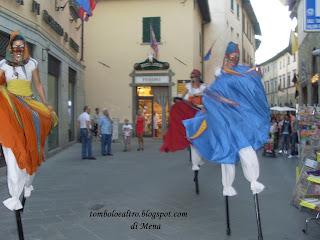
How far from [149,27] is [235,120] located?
22374 mm

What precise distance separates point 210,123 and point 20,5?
358 inches

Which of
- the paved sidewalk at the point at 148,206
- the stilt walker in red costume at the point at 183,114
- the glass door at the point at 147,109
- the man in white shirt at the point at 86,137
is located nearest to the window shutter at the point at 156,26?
the glass door at the point at 147,109

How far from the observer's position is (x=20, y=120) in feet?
14.8

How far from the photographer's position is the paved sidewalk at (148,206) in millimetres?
5477

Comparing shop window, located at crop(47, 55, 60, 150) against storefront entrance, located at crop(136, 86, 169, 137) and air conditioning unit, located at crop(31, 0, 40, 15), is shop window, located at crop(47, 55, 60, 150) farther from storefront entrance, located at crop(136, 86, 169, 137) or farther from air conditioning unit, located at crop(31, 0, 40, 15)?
storefront entrance, located at crop(136, 86, 169, 137)

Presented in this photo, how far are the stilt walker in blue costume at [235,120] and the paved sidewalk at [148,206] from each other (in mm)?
678

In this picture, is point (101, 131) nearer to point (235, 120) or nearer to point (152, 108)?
point (152, 108)

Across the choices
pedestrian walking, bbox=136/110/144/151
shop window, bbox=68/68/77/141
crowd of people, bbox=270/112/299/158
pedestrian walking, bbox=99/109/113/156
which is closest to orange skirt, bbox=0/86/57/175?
pedestrian walking, bbox=99/109/113/156

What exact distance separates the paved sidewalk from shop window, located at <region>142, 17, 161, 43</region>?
16048 mm

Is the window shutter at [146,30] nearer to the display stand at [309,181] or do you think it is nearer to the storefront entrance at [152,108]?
the storefront entrance at [152,108]

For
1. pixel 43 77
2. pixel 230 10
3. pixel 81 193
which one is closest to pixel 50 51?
pixel 43 77

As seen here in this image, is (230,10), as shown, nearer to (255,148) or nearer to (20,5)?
(20,5)

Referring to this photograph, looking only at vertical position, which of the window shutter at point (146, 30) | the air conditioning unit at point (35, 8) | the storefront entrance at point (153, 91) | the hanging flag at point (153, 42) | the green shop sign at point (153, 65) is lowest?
the storefront entrance at point (153, 91)

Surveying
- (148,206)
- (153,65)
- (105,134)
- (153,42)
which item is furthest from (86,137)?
(153,65)
